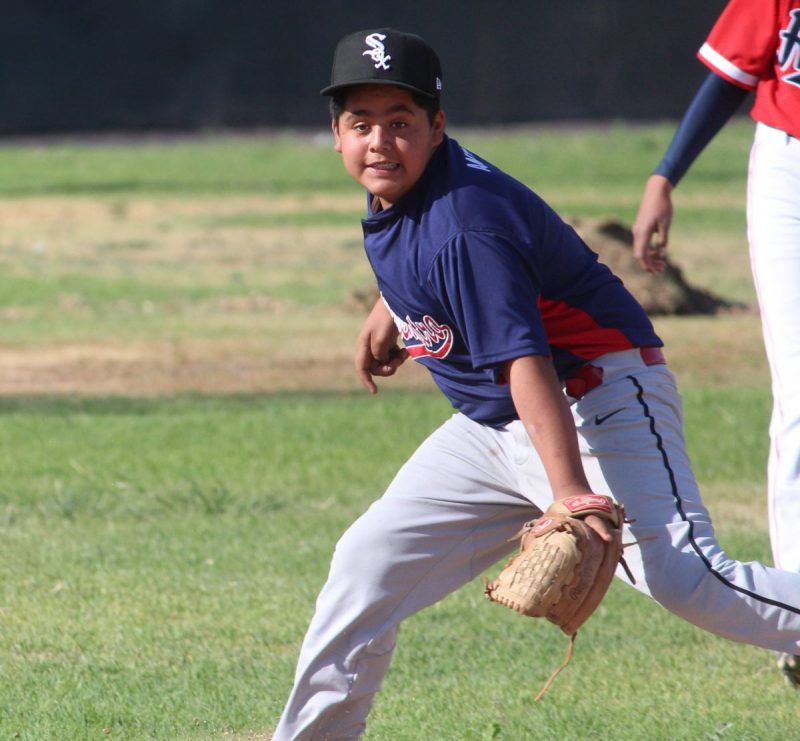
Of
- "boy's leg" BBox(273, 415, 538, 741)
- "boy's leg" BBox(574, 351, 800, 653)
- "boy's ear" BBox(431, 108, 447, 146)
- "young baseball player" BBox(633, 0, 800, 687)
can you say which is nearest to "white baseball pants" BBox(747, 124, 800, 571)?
"young baseball player" BBox(633, 0, 800, 687)

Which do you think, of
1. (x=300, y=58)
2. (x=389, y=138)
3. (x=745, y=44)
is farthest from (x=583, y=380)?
(x=300, y=58)

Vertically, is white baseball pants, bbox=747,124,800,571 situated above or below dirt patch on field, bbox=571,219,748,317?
above

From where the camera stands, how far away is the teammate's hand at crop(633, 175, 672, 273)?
426 cm

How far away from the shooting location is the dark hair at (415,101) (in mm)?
3427

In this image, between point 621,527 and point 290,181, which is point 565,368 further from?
point 290,181

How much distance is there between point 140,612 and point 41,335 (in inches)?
225

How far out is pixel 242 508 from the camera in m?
6.18

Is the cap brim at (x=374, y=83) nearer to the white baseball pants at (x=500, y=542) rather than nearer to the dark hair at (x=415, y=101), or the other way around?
the dark hair at (x=415, y=101)

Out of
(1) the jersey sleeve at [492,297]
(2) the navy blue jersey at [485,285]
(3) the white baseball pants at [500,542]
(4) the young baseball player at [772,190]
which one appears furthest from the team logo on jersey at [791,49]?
(1) the jersey sleeve at [492,297]

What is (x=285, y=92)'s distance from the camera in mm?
29062

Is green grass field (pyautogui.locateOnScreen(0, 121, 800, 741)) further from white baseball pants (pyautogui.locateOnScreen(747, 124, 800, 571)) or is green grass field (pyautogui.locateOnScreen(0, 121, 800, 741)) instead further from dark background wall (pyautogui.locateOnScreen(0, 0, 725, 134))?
dark background wall (pyautogui.locateOnScreen(0, 0, 725, 134))

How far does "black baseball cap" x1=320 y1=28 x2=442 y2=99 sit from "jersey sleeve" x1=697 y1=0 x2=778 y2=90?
1184 mm

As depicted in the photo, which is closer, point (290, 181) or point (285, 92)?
point (290, 181)

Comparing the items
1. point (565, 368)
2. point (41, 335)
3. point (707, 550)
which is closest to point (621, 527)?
point (707, 550)
